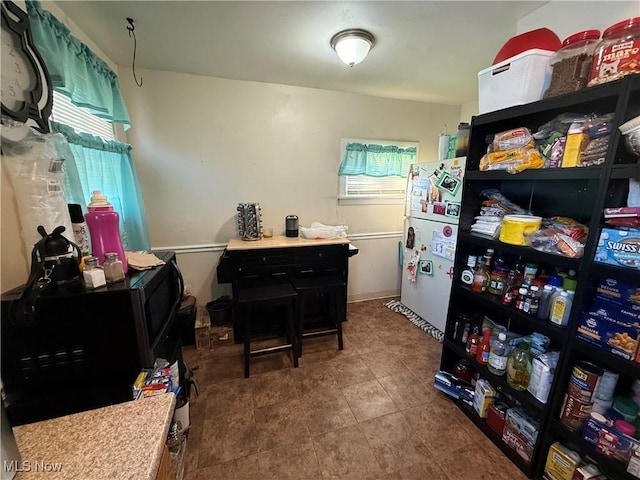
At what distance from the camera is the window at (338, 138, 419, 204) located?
2.87m

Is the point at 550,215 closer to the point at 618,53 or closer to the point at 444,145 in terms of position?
the point at 618,53

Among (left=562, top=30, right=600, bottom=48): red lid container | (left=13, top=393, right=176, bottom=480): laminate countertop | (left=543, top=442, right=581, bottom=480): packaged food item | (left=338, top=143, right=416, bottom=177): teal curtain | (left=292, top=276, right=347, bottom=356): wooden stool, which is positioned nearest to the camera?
(left=13, top=393, right=176, bottom=480): laminate countertop

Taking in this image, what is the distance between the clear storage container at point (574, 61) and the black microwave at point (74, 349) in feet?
6.14

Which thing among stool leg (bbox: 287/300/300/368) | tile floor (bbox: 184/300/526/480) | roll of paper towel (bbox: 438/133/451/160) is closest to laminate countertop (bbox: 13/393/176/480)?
tile floor (bbox: 184/300/526/480)

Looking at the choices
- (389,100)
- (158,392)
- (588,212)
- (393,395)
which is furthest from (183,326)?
(389,100)

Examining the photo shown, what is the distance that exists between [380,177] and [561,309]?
2.16m

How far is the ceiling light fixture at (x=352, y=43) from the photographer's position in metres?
1.59

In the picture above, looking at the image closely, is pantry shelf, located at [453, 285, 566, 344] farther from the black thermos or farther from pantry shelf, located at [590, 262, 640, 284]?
the black thermos

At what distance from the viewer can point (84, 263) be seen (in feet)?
2.84

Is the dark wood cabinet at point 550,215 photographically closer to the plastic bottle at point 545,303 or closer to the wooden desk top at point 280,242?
the plastic bottle at point 545,303

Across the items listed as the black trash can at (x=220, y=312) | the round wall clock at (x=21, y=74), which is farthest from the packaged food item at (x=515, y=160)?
the black trash can at (x=220, y=312)

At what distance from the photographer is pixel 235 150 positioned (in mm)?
2504

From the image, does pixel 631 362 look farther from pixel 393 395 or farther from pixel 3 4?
pixel 3 4

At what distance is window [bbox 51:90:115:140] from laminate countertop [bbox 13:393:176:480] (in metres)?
1.37
